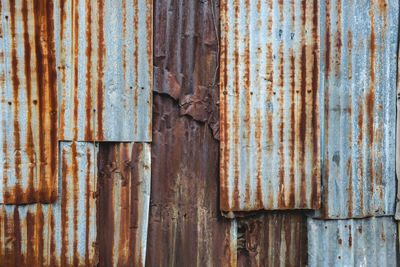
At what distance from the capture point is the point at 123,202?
2.12 metres

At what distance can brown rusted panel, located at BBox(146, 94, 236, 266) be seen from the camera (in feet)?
7.13

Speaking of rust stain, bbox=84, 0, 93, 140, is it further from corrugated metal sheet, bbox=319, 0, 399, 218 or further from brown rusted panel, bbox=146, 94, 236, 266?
corrugated metal sheet, bbox=319, 0, 399, 218

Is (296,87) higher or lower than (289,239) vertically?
higher

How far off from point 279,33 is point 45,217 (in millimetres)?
1953

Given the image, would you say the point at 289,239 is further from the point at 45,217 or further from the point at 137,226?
the point at 45,217

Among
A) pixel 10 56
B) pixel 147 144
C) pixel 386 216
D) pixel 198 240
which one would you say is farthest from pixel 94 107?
pixel 386 216

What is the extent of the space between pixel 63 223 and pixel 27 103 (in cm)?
80

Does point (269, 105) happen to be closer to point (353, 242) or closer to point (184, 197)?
point (184, 197)

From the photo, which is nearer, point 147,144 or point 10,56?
point 10,56

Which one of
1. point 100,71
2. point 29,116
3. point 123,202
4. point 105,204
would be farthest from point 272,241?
point 29,116

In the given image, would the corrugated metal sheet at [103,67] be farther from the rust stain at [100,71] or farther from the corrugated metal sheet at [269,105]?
the corrugated metal sheet at [269,105]

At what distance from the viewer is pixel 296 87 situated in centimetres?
218

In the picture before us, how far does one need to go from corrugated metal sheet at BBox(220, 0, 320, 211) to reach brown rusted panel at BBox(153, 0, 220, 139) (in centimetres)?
8

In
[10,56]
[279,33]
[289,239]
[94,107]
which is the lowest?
[289,239]
